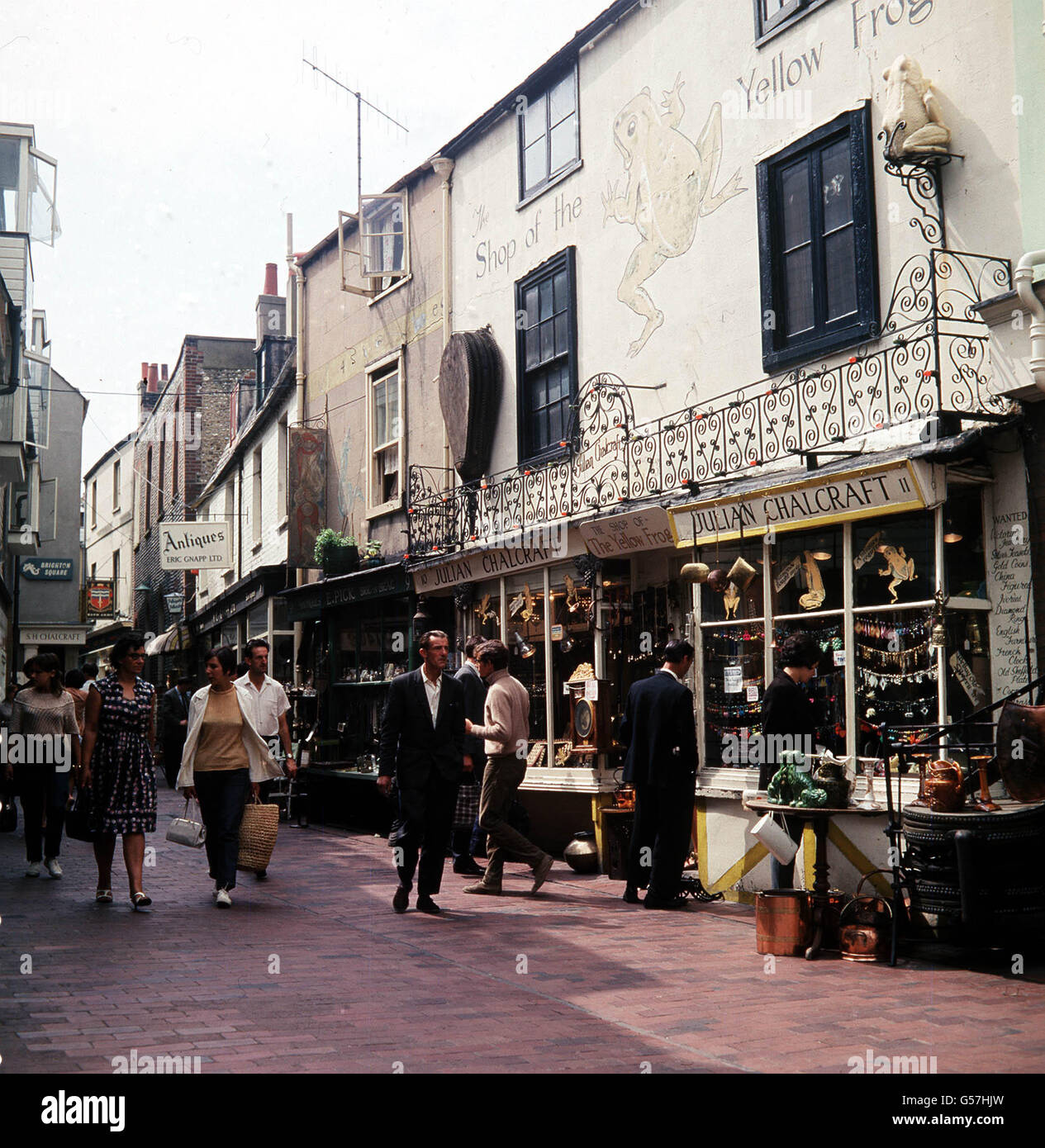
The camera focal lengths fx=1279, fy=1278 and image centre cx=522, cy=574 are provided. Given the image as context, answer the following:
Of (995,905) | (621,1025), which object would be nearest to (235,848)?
(621,1025)

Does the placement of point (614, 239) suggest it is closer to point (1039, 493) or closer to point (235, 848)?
point (1039, 493)

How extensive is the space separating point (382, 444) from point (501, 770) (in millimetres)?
8295

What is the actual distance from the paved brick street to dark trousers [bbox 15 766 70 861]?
4.94ft

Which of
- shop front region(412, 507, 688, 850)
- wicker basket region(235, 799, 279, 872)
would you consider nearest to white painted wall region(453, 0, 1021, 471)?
shop front region(412, 507, 688, 850)

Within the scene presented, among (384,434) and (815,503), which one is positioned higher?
(384,434)

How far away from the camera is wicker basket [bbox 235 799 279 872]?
411 inches

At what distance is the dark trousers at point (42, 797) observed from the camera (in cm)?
1120

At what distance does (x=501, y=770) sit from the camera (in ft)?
33.9

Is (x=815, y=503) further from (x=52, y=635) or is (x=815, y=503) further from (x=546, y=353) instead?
(x=52, y=635)

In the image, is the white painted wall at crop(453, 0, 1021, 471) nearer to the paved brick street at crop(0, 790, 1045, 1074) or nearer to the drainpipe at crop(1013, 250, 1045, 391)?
the drainpipe at crop(1013, 250, 1045, 391)

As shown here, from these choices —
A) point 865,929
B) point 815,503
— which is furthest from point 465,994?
point 815,503

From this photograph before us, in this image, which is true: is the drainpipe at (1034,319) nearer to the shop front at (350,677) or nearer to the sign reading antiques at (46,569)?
the shop front at (350,677)

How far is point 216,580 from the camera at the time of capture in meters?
28.3

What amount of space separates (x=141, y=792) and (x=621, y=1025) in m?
4.84
